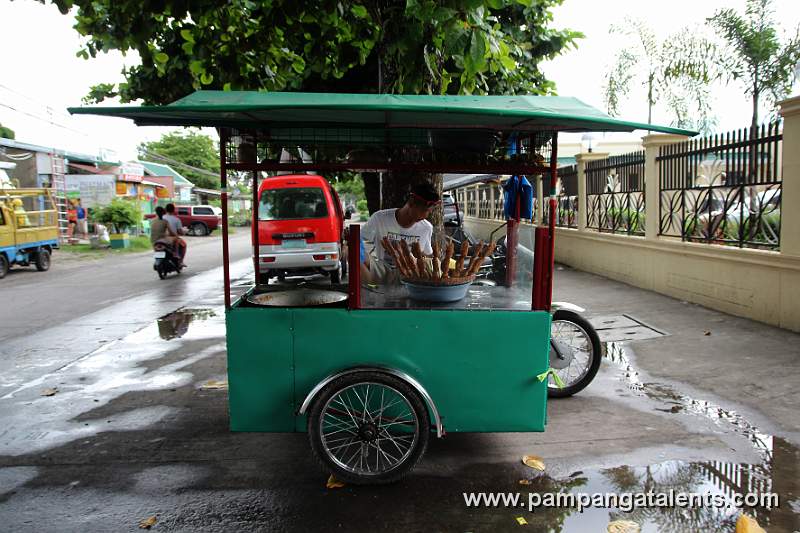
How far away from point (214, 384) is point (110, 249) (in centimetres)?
2032

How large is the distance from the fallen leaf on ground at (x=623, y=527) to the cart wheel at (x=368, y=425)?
3.28ft

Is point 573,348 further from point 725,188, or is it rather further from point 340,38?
point 340,38

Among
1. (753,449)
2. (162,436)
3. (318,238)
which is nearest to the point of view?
(753,449)

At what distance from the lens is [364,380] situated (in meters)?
3.23

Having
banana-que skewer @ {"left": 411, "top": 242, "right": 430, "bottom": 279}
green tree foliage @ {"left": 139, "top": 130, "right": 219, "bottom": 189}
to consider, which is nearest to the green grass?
banana-que skewer @ {"left": 411, "top": 242, "right": 430, "bottom": 279}

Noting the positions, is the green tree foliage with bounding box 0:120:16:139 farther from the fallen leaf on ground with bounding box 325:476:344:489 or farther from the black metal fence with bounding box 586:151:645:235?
the fallen leaf on ground with bounding box 325:476:344:489

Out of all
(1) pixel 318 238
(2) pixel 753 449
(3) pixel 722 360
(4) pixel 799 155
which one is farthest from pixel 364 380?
(1) pixel 318 238

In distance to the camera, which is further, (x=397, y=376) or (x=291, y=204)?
(x=291, y=204)

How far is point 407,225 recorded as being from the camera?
470cm

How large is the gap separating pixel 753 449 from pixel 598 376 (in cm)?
167

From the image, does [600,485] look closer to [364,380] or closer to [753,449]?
[753,449]

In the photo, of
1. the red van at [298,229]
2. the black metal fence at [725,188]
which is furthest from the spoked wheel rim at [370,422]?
the red van at [298,229]

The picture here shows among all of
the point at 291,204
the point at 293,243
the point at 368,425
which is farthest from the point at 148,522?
the point at 291,204

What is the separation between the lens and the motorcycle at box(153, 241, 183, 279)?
13531 millimetres
